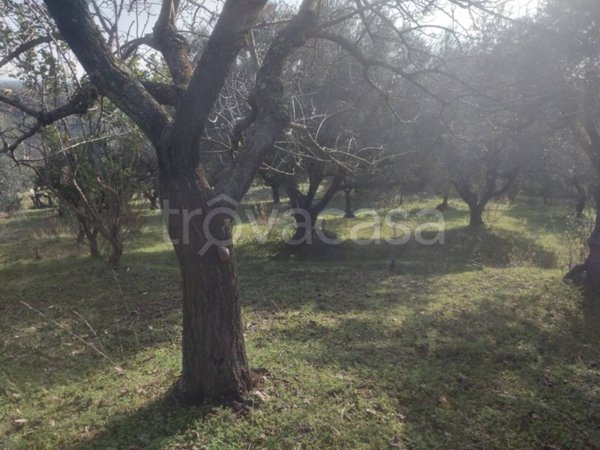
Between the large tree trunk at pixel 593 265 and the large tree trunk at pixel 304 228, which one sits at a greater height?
the large tree trunk at pixel 304 228

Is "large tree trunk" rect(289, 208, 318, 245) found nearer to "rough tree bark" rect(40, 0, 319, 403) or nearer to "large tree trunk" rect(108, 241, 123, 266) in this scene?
"large tree trunk" rect(108, 241, 123, 266)

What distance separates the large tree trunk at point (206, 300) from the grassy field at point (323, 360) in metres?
0.26

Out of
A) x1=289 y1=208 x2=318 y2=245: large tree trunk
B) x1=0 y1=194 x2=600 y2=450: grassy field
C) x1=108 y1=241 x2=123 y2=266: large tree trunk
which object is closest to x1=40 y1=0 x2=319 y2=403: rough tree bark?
x1=0 y1=194 x2=600 y2=450: grassy field

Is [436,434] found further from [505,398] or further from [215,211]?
[215,211]

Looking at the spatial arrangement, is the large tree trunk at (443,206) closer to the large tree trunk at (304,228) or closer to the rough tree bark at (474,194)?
the rough tree bark at (474,194)

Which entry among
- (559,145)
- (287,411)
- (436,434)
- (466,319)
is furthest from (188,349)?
(559,145)

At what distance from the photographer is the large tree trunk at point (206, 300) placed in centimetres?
351

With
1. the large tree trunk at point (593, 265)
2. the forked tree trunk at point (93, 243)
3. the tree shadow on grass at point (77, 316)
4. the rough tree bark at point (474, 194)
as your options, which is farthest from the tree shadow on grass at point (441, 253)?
the tree shadow on grass at point (77, 316)

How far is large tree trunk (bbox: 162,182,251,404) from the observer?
138 inches

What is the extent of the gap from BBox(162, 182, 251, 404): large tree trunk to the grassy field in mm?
264

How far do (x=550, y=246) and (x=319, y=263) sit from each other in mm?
7943

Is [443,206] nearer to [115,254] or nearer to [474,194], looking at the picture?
[474,194]

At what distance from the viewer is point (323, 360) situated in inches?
197

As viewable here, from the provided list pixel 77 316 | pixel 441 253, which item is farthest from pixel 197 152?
pixel 441 253
